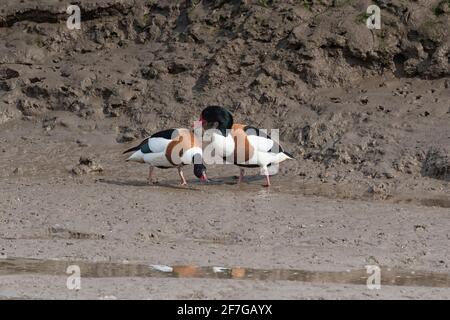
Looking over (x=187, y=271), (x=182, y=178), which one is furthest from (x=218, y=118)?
(x=187, y=271)

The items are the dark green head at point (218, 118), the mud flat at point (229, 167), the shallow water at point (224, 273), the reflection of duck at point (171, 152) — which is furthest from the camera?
the dark green head at point (218, 118)

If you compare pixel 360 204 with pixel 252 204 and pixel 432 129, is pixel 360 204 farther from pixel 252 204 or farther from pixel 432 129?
pixel 432 129

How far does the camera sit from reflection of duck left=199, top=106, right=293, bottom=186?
12.6m

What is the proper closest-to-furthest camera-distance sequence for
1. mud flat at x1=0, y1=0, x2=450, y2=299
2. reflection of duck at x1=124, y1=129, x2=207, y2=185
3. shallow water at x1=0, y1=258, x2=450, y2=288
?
1. shallow water at x1=0, y1=258, x2=450, y2=288
2. mud flat at x1=0, y1=0, x2=450, y2=299
3. reflection of duck at x1=124, y1=129, x2=207, y2=185

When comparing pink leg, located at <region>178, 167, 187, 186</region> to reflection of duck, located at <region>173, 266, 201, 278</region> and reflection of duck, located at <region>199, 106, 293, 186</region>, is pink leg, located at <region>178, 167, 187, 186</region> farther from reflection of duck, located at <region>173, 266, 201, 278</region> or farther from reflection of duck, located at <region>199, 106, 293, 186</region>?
reflection of duck, located at <region>173, 266, 201, 278</region>

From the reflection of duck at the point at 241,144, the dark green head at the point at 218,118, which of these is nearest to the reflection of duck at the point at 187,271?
the reflection of duck at the point at 241,144

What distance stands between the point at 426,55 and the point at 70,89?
494 centimetres

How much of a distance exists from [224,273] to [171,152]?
4530 mm

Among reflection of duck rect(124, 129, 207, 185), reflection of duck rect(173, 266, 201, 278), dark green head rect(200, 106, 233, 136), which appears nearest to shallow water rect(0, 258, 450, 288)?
reflection of duck rect(173, 266, 201, 278)

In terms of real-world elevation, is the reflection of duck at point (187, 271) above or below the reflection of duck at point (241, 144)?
below

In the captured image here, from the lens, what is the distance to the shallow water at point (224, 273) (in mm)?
8048

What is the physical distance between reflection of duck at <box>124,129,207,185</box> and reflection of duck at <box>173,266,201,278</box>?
4.17m

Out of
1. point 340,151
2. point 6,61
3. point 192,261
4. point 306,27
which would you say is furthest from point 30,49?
point 192,261

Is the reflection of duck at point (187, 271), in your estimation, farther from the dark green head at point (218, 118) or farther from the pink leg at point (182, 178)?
the dark green head at point (218, 118)
